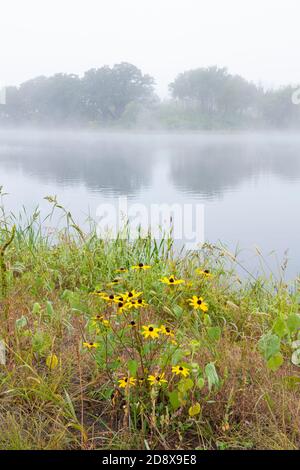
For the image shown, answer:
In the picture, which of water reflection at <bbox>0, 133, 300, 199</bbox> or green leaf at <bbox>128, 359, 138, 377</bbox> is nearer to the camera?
green leaf at <bbox>128, 359, 138, 377</bbox>

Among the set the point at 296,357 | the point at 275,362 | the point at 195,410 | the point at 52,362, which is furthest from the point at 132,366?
the point at 296,357

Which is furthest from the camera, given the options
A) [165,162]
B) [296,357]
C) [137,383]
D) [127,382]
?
[165,162]

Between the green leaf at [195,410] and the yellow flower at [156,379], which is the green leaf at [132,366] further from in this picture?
the green leaf at [195,410]

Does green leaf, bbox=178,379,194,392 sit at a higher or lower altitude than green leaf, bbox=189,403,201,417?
higher

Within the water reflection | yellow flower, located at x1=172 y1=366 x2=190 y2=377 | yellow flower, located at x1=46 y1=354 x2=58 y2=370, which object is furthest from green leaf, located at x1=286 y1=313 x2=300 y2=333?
the water reflection

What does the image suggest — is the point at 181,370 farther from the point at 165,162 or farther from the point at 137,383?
the point at 165,162

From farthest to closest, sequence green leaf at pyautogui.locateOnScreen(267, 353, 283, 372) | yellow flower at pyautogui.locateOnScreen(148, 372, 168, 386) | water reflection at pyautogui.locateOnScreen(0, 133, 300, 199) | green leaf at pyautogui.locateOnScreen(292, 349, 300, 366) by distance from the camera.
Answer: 1. water reflection at pyautogui.locateOnScreen(0, 133, 300, 199)
2. green leaf at pyautogui.locateOnScreen(292, 349, 300, 366)
3. green leaf at pyautogui.locateOnScreen(267, 353, 283, 372)
4. yellow flower at pyautogui.locateOnScreen(148, 372, 168, 386)

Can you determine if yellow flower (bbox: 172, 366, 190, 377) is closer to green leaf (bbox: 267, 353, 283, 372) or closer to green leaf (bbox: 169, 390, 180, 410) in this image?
A: green leaf (bbox: 169, 390, 180, 410)

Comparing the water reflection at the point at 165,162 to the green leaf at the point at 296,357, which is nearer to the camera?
the green leaf at the point at 296,357

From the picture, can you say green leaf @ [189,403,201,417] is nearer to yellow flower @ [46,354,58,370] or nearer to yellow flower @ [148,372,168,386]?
yellow flower @ [148,372,168,386]

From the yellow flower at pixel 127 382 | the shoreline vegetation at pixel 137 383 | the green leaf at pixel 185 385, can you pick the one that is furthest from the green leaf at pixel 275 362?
the yellow flower at pixel 127 382

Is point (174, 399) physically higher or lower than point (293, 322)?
lower

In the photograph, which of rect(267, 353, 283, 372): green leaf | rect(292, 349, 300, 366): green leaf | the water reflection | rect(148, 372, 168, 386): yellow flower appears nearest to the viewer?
Answer: rect(148, 372, 168, 386): yellow flower

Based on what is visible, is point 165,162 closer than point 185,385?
No
